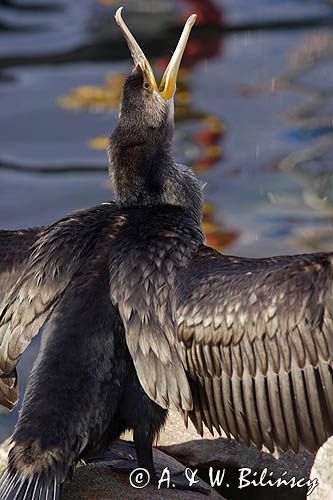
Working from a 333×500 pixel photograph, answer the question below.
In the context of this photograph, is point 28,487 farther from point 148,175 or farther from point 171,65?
A: point 171,65

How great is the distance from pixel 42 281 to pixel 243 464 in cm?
134

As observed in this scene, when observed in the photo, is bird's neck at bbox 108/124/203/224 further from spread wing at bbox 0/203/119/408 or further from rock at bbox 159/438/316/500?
rock at bbox 159/438/316/500

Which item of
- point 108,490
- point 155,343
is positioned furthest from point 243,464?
point 155,343

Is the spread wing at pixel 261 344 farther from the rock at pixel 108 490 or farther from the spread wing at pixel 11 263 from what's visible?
the spread wing at pixel 11 263

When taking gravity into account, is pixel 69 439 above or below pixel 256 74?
below

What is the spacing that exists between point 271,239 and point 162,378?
179 inches

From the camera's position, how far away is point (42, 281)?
531 cm

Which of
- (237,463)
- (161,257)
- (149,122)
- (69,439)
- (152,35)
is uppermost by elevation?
(152,35)

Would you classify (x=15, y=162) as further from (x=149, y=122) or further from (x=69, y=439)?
(x=69, y=439)

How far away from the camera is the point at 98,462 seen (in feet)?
18.5

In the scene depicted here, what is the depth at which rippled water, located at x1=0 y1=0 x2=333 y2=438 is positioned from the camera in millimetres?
10000

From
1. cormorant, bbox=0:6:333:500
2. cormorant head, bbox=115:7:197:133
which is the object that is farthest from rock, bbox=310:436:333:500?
cormorant head, bbox=115:7:197:133

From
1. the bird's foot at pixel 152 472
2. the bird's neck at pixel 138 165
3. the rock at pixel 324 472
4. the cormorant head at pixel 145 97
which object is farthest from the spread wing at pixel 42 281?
the rock at pixel 324 472

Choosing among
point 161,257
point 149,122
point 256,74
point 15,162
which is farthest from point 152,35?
point 161,257
